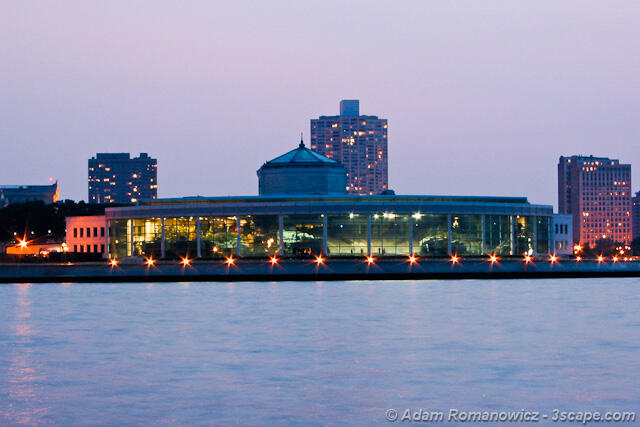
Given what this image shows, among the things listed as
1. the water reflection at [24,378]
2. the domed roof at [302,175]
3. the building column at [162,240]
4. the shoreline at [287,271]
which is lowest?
the water reflection at [24,378]

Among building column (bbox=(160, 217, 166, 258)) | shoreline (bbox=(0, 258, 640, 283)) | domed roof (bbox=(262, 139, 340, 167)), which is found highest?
domed roof (bbox=(262, 139, 340, 167))

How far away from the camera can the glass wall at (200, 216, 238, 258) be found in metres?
151

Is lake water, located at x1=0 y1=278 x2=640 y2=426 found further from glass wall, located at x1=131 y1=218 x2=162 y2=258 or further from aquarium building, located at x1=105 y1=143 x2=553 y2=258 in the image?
glass wall, located at x1=131 y1=218 x2=162 y2=258

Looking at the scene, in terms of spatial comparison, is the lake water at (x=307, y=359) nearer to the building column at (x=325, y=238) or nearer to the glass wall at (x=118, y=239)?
the building column at (x=325, y=238)

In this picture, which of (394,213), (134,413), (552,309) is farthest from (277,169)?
(134,413)

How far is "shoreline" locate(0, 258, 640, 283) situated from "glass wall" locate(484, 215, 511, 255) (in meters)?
28.6

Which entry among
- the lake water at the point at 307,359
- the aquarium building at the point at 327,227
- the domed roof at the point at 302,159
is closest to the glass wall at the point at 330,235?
the aquarium building at the point at 327,227

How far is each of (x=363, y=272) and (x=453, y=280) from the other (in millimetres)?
13989

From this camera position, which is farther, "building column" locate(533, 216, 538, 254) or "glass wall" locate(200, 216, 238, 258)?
"building column" locate(533, 216, 538, 254)

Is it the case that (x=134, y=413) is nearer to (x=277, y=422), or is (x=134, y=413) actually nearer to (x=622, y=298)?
(x=277, y=422)

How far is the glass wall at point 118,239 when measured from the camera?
16000 cm

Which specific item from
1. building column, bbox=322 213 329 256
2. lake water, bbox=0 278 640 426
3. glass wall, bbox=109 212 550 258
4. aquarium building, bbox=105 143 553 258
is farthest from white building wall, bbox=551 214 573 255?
lake water, bbox=0 278 640 426

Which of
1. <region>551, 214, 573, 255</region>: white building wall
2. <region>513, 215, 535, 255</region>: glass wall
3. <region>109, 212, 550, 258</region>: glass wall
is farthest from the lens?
<region>551, 214, 573, 255</region>: white building wall

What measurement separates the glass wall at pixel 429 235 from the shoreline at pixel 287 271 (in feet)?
80.6
